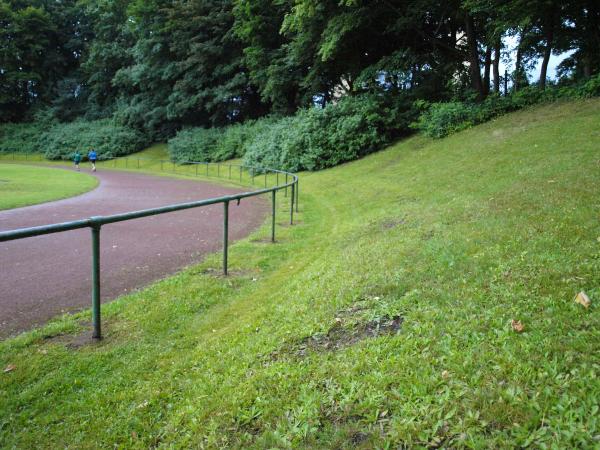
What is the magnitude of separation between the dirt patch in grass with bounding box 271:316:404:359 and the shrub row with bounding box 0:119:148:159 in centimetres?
4404

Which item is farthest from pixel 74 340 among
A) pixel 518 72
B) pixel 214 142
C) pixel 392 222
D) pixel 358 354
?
pixel 214 142

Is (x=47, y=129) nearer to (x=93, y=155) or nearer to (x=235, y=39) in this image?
(x=93, y=155)

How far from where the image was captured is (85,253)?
294 inches

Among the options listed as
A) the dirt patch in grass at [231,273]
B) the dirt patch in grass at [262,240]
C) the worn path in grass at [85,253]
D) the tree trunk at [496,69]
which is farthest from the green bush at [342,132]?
the dirt patch in grass at [231,273]

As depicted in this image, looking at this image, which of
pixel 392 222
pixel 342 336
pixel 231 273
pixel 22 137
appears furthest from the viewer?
pixel 22 137

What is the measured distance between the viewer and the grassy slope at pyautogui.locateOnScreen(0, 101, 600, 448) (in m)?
2.51

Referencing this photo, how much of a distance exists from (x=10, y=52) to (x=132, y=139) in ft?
86.0

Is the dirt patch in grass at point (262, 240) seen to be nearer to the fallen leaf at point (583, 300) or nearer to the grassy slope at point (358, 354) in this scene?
the grassy slope at point (358, 354)

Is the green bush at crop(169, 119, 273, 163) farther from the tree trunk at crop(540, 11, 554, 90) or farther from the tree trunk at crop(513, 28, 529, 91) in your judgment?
the tree trunk at crop(540, 11, 554, 90)

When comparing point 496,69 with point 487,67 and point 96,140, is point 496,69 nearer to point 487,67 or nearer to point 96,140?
point 487,67

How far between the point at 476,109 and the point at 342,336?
17.5 m

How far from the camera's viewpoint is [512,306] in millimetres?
3523

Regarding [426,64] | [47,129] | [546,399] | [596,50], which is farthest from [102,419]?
[47,129]

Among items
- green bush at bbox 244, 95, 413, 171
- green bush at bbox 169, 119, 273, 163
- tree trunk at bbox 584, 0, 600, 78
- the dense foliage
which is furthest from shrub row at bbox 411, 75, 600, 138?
green bush at bbox 169, 119, 273, 163
